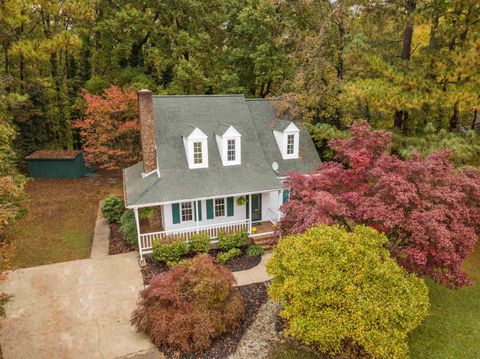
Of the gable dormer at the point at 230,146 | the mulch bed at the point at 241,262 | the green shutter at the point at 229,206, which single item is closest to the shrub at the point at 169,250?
the mulch bed at the point at 241,262

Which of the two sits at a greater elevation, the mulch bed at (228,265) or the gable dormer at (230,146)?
the gable dormer at (230,146)

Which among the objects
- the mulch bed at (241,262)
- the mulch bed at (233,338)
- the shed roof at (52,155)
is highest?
the shed roof at (52,155)

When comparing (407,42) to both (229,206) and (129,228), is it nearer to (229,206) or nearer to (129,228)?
(229,206)

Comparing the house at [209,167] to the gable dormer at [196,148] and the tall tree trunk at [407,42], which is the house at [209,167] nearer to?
the gable dormer at [196,148]

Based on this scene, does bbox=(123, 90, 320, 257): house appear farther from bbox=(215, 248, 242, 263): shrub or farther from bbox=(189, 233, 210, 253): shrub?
bbox=(215, 248, 242, 263): shrub

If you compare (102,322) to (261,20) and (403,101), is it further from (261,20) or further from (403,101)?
(261,20)

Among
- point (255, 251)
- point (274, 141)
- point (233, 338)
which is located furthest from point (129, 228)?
point (274, 141)

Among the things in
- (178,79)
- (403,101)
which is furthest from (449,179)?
(178,79)

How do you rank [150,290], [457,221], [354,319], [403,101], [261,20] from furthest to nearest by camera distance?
[261,20]
[403,101]
[150,290]
[457,221]
[354,319]
